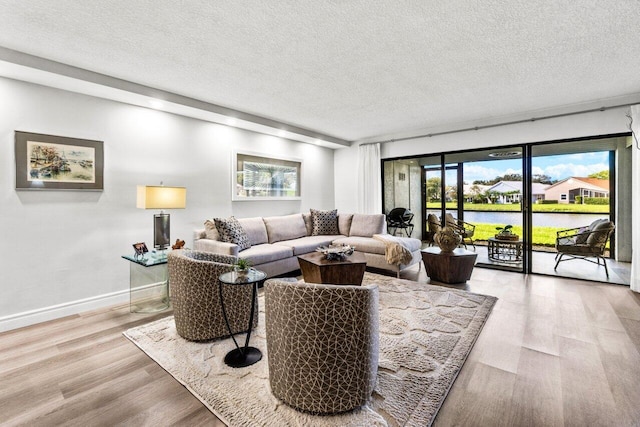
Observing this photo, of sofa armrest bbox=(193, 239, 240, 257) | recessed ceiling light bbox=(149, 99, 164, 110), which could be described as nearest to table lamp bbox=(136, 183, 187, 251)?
sofa armrest bbox=(193, 239, 240, 257)

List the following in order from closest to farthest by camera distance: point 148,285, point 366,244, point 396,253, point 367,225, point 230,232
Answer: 1. point 148,285
2. point 230,232
3. point 396,253
4. point 366,244
5. point 367,225

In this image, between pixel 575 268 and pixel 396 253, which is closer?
pixel 396 253

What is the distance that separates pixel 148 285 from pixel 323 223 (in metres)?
2.96

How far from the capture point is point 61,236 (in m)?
3.10

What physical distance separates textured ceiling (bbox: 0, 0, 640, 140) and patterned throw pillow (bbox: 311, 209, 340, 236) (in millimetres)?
2234

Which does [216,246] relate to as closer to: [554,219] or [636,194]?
[554,219]

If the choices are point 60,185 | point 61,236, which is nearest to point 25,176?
point 60,185

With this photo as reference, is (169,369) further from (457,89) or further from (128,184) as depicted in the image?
(457,89)

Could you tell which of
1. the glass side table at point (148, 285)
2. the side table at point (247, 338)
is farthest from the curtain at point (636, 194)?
the glass side table at point (148, 285)

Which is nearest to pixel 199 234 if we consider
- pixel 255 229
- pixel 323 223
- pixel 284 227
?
pixel 255 229

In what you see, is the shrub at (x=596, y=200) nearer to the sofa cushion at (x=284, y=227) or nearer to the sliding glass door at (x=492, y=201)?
the sliding glass door at (x=492, y=201)

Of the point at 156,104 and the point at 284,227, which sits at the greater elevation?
the point at 156,104

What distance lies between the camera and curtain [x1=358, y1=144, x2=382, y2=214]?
620 centimetres

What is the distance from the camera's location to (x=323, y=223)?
560 centimetres
